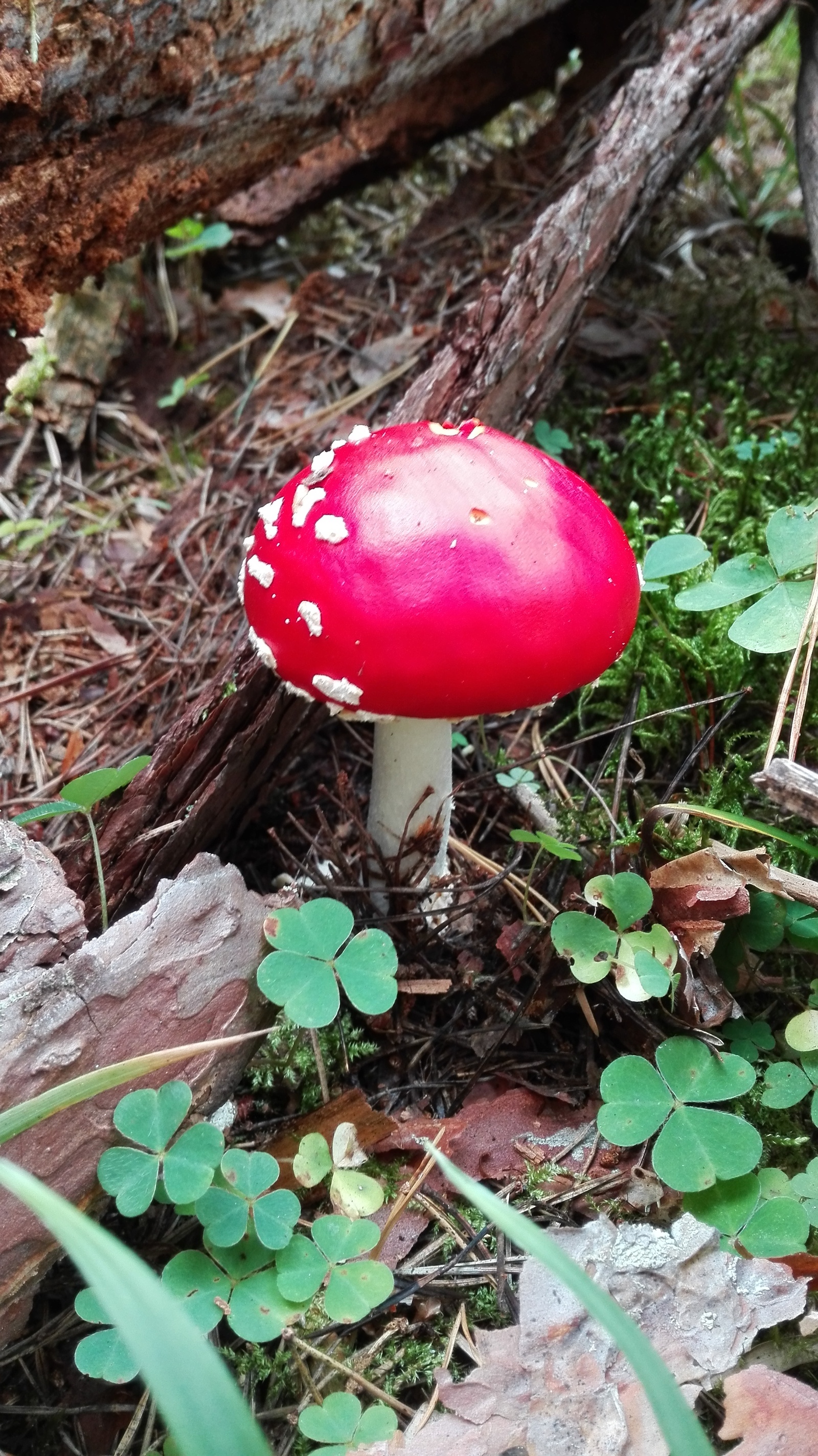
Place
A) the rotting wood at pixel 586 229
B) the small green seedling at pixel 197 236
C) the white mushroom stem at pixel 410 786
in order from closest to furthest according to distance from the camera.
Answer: the white mushroom stem at pixel 410 786
the rotting wood at pixel 586 229
the small green seedling at pixel 197 236

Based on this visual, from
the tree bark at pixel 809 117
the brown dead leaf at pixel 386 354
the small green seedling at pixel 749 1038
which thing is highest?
the tree bark at pixel 809 117

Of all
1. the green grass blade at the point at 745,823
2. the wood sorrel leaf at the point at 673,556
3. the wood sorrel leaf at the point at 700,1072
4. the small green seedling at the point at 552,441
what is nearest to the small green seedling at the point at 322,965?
the wood sorrel leaf at the point at 700,1072

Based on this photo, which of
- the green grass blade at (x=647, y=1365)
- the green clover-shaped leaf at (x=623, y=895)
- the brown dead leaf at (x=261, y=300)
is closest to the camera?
the green grass blade at (x=647, y=1365)

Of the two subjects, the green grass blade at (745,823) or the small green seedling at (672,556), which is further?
the small green seedling at (672,556)

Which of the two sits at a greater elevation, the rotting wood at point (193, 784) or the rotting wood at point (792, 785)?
the rotting wood at point (792, 785)

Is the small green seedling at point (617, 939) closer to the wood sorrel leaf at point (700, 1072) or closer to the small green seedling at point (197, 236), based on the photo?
the wood sorrel leaf at point (700, 1072)

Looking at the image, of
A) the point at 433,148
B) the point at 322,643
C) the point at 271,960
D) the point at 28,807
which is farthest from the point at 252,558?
the point at 433,148

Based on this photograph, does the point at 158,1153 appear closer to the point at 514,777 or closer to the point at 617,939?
the point at 617,939
